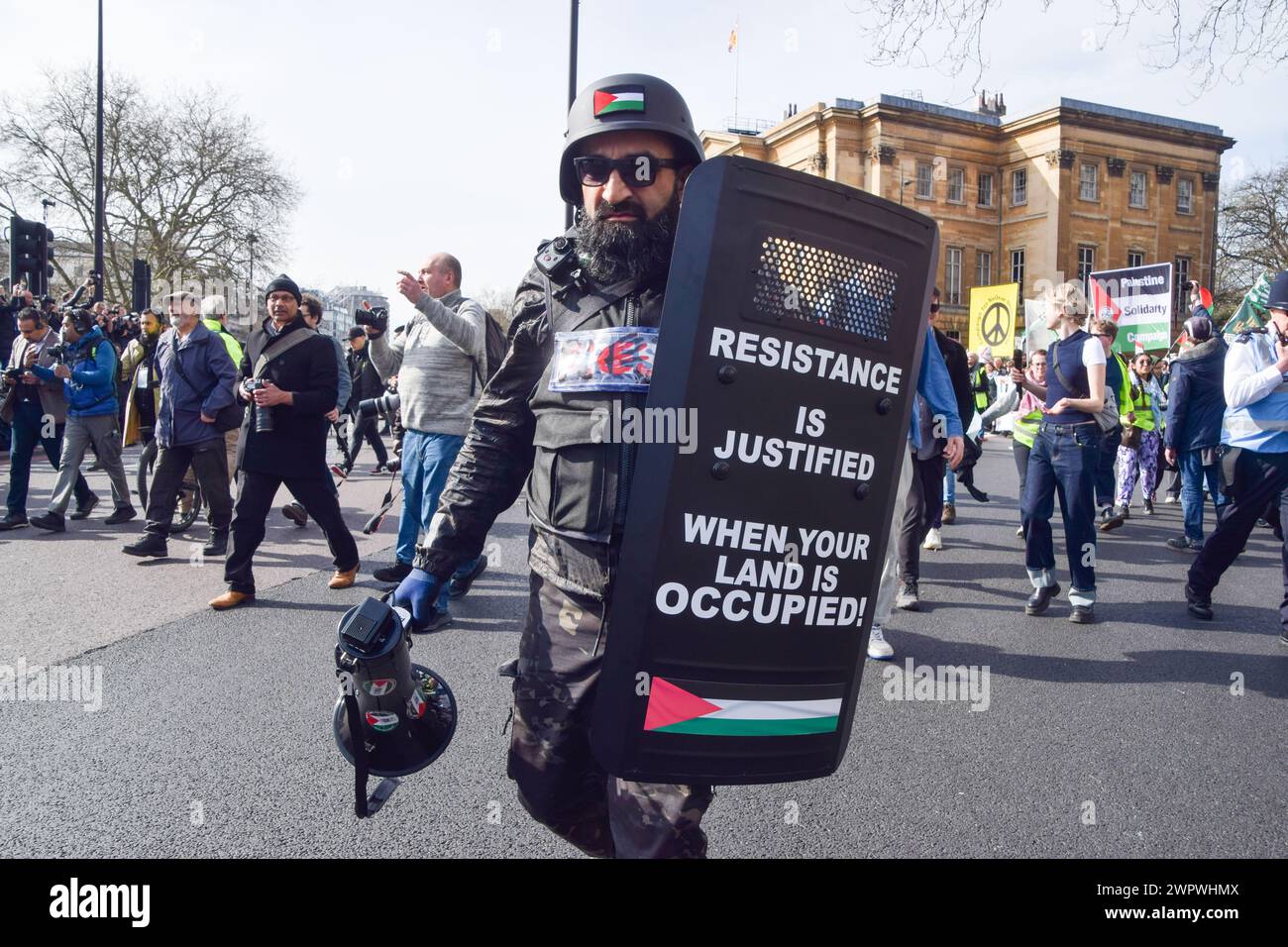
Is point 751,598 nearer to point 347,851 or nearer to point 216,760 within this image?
point 347,851

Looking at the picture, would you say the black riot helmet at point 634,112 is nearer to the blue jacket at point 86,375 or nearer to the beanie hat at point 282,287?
the beanie hat at point 282,287

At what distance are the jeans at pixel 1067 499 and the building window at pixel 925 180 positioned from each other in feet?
158

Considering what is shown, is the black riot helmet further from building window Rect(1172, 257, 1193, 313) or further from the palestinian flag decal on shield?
building window Rect(1172, 257, 1193, 313)

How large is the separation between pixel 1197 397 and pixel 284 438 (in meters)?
7.61

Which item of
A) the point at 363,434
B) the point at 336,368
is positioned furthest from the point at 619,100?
the point at 363,434

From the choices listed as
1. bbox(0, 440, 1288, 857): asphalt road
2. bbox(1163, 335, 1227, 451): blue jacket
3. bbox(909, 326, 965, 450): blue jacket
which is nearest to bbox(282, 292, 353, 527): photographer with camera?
bbox(0, 440, 1288, 857): asphalt road

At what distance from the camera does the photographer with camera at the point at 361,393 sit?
36.7 feet

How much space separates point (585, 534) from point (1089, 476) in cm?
479

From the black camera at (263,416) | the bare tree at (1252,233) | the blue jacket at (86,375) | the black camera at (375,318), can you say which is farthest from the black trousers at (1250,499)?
the bare tree at (1252,233)

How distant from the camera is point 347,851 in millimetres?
2803

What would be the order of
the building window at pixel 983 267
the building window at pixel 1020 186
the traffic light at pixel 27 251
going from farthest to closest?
the building window at pixel 983 267, the building window at pixel 1020 186, the traffic light at pixel 27 251

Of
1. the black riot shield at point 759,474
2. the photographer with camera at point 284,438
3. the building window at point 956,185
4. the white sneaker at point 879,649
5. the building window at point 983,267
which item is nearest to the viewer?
the black riot shield at point 759,474

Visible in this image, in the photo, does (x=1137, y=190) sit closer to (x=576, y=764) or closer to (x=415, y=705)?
(x=576, y=764)

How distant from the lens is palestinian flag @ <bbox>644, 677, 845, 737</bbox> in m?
1.71
